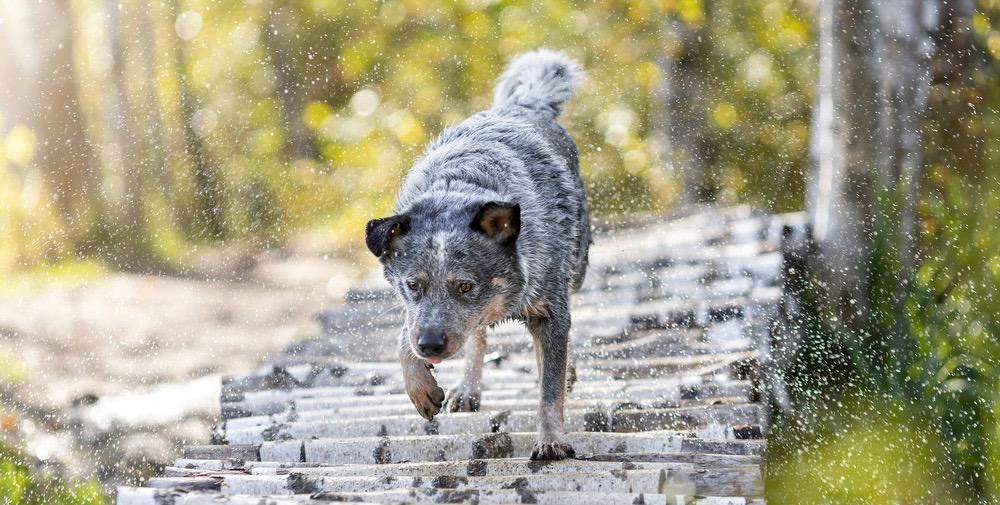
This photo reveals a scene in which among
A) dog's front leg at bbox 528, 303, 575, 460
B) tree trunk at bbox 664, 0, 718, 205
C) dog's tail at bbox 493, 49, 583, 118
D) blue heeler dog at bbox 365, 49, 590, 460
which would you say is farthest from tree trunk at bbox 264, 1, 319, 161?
dog's front leg at bbox 528, 303, 575, 460

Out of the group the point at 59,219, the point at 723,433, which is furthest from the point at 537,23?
the point at 723,433

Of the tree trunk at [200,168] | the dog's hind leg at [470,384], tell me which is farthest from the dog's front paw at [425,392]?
the tree trunk at [200,168]

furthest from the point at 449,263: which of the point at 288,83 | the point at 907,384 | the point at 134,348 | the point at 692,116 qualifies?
the point at 288,83

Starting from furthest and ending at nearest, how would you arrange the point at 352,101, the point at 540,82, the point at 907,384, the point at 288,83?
the point at 288,83, the point at 352,101, the point at 907,384, the point at 540,82

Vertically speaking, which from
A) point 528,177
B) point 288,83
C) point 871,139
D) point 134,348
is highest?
point 288,83

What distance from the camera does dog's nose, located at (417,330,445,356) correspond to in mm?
4367

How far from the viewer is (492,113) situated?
610 centimetres

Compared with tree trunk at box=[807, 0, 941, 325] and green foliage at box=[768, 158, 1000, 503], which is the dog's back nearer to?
green foliage at box=[768, 158, 1000, 503]

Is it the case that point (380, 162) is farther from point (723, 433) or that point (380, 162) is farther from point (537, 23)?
point (723, 433)

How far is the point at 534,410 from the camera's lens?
5723 mm

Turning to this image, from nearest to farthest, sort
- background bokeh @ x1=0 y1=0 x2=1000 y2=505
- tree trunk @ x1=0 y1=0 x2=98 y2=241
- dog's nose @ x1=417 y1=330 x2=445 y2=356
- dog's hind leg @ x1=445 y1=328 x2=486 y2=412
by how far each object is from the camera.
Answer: dog's nose @ x1=417 y1=330 x2=445 y2=356
dog's hind leg @ x1=445 y1=328 x2=486 y2=412
background bokeh @ x1=0 y1=0 x2=1000 y2=505
tree trunk @ x1=0 y1=0 x2=98 y2=241

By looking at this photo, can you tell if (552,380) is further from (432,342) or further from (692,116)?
(692,116)

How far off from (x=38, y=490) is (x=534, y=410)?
4.37 meters

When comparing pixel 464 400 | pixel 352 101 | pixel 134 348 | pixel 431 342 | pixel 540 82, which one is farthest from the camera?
pixel 352 101
